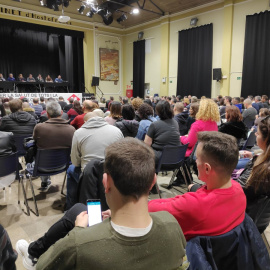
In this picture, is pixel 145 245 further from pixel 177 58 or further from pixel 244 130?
pixel 177 58

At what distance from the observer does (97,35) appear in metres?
14.3

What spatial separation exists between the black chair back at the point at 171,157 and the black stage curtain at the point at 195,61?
29.5 feet

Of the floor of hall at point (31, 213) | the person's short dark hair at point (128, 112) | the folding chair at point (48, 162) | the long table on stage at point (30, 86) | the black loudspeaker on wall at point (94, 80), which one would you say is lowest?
the floor of hall at point (31, 213)

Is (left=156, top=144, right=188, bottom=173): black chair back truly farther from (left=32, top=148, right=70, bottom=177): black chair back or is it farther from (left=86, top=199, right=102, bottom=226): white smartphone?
(left=86, top=199, right=102, bottom=226): white smartphone

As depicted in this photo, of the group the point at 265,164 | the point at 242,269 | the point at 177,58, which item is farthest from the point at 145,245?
the point at 177,58

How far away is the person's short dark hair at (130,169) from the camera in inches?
31.9

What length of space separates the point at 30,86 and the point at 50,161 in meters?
11.0

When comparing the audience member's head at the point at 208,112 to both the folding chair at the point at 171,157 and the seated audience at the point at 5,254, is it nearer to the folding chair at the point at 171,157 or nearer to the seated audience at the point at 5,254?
the folding chair at the point at 171,157

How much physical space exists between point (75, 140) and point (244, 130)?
252 centimetres

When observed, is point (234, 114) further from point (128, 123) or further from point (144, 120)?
point (128, 123)

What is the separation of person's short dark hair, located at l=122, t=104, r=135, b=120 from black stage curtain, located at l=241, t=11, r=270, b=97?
822cm

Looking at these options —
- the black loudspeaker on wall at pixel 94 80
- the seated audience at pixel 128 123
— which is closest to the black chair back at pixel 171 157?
the seated audience at pixel 128 123

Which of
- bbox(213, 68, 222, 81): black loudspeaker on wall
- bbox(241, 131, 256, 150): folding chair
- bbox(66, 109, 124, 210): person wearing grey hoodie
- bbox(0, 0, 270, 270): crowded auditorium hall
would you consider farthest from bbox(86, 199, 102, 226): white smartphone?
bbox(213, 68, 222, 81): black loudspeaker on wall

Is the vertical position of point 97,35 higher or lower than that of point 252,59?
higher
